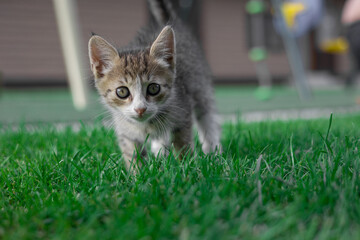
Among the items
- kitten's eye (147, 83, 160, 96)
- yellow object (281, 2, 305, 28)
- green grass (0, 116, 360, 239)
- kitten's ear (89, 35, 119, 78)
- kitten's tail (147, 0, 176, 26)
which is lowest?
green grass (0, 116, 360, 239)

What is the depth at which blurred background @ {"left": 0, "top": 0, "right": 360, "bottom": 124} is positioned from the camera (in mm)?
5684

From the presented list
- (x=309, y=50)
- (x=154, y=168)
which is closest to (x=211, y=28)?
(x=309, y=50)

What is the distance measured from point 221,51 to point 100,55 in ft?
42.6

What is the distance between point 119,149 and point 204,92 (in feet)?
3.21

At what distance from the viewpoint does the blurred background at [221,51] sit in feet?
18.6

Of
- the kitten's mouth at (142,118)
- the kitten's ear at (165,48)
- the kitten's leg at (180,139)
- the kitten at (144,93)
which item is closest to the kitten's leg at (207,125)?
the kitten at (144,93)

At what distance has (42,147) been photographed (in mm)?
2627

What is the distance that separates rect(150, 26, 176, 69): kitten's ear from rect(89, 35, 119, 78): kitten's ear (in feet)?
0.87

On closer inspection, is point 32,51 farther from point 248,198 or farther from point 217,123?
point 248,198

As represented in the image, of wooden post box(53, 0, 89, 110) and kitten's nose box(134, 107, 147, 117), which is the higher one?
wooden post box(53, 0, 89, 110)

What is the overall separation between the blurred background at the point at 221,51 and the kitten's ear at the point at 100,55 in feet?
9.61

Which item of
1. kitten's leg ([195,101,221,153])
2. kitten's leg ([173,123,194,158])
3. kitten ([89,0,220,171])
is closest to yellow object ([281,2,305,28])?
kitten's leg ([195,101,221,153])

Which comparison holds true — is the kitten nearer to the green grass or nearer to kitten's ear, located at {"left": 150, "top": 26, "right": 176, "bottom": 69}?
kitten's ear, located at {"left": 150, "top": 26, "right": 176, "bottom": 69}

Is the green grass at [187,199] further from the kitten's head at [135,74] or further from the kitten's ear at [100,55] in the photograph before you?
the kitten's ear at [100,55]
